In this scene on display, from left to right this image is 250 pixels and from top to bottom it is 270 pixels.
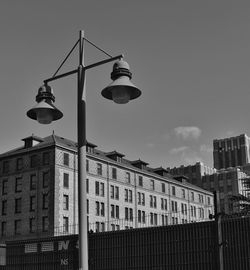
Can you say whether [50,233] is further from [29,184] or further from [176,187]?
[176,187]

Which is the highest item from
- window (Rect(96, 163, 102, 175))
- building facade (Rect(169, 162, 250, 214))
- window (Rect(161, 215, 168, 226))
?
building facade (Rect(169, 162, 250, 214))

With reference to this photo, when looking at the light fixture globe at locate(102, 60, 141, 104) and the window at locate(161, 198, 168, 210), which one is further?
the window at locate(161, 198, 168, 210)

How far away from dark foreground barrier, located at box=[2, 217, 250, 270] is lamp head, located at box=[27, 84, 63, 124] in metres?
10.7

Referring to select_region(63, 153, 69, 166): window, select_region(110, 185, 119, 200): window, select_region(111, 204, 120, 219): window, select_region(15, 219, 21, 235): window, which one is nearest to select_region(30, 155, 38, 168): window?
select_region(63, 153, 69, 166): window

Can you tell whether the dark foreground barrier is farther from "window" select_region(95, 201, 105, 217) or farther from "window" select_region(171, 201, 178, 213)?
"window" select_region(171, 201, 178, 213)

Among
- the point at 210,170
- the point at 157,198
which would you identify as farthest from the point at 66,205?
the point at 210,170

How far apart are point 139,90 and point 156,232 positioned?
13290 mm

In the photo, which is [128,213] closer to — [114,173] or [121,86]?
[114,173]

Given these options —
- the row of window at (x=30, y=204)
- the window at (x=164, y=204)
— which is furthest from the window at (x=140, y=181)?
the row of window at (x=30, y=204)

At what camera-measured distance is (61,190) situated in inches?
2611

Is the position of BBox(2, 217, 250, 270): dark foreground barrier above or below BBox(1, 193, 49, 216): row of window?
below

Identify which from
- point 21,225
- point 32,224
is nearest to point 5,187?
point 21,225

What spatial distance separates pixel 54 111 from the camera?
32.5 feet

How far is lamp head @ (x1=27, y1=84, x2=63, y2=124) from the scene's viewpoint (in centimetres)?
981
